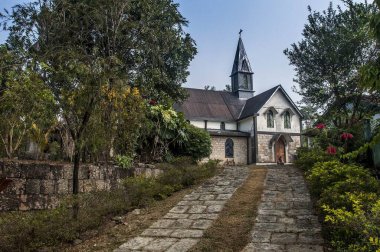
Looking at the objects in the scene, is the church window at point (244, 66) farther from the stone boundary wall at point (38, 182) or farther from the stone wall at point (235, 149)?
the stone boundary wall at point (38, 182)

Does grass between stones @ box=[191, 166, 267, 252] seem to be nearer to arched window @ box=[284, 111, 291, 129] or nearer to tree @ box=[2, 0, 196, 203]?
tree @ box=[2, 0, 196, 203]

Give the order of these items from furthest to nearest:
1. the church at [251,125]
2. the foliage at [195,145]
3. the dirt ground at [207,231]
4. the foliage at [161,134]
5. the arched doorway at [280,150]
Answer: the arched doorway at [280,150]
the church at [251,125]
the foliage at [195,145]
the foliage at [161,134]
the dirt ground at [207,231]

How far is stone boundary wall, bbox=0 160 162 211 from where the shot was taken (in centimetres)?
821

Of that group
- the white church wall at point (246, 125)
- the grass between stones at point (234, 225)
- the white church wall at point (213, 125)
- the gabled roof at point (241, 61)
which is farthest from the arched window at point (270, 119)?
the grass between stones at point (234, 225)

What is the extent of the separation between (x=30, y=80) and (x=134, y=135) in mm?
6614

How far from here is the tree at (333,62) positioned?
1677 cm

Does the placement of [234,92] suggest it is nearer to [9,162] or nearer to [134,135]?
[134,135]

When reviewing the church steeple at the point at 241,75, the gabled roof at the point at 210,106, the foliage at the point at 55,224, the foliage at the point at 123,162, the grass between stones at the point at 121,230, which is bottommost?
the grass between stones at the point at 121,230

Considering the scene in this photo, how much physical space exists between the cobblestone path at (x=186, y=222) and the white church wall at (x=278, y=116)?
17.9m

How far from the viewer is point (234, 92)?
33.7 metres

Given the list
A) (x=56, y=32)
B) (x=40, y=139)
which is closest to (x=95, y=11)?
(x=56, y=32)

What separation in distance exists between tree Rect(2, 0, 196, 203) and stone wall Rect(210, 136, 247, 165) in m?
8.06

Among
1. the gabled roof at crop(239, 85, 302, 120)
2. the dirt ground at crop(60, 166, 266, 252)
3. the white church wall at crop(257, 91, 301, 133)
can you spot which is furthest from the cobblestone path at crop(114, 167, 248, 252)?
the gabled roof at crop(239, 85, 302, 120)

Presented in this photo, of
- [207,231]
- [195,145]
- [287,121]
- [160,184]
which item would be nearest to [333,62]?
[195,145]
